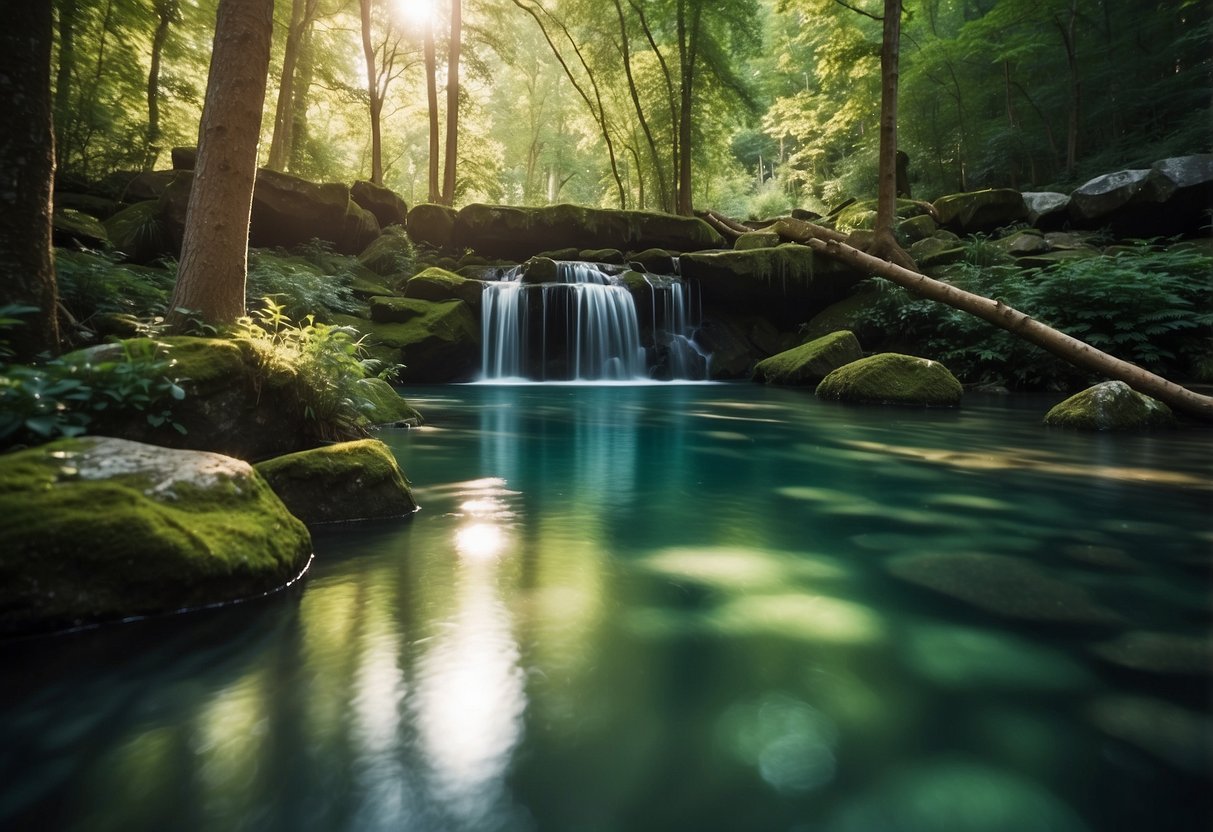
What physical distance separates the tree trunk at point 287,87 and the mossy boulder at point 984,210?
19.1 m

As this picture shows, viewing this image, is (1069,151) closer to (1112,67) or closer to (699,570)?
(1112,67)

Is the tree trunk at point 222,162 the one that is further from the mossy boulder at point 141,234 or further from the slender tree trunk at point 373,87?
the slender tree trunk at point 373,87

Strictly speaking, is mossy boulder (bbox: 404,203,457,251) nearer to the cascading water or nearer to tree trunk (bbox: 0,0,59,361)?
the cascading water

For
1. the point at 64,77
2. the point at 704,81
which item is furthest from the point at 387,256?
the point at 704,81

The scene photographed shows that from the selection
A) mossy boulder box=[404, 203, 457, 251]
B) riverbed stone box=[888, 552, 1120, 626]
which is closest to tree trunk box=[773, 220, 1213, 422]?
riverbed stone box=[888, 552, 1120, 626]

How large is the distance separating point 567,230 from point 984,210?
1190cm

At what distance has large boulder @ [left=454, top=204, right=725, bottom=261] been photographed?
1881cm

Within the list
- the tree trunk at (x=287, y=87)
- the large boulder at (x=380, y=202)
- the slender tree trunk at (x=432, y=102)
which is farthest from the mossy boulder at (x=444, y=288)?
the slender tree trunk at (x=432, y=102)

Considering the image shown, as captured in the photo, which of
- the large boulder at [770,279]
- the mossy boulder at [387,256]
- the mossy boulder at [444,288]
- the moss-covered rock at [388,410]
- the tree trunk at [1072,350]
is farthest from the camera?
the mossy boulder at [387,256]

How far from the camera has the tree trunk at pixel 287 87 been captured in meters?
17.7

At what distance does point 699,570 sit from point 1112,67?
84.1 feet

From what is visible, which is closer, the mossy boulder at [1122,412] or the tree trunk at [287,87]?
the mossy boulder at [1122,412]

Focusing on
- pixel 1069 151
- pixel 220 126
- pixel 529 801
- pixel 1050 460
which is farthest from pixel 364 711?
pixel 1069 151

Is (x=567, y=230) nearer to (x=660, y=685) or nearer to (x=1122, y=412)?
(x=1122, y=412)
